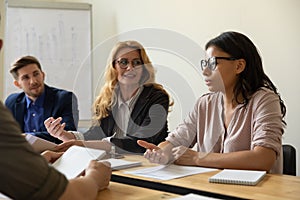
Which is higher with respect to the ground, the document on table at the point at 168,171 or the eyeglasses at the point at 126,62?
the eyeglasses at the point at 126,62

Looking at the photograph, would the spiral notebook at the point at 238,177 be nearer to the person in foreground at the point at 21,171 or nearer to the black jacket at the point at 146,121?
the person in foreground at the point at 21,171

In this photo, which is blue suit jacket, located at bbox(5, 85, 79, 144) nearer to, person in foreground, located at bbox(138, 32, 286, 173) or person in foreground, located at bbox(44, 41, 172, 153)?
person in foreground, located at bbox(44, 41, 172, 153)

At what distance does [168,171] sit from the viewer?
60.4 inches

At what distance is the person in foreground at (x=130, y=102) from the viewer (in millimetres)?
2201

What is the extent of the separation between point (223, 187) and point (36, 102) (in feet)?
6.30

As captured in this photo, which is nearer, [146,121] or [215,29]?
[146,121]

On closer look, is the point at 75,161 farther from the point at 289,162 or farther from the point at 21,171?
the point at 289,162

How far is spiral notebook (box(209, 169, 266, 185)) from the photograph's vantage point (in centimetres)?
128

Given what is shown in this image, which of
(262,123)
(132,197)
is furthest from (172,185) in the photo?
(262,123)

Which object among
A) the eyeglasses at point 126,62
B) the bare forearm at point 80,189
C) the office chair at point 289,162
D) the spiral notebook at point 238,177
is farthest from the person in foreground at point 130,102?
the bare forearm at point 80,189

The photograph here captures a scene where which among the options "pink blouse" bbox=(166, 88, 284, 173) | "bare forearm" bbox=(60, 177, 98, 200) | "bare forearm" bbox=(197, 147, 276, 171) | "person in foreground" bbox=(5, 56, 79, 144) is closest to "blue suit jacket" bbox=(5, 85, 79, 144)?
"person in foreground" bbox=(5, 56, 79, 144)

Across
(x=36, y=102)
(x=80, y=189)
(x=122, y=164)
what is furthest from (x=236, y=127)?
(x=36, y=102)

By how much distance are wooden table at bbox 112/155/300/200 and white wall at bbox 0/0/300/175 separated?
2.48 feet

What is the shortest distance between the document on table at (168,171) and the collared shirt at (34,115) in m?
1.43
